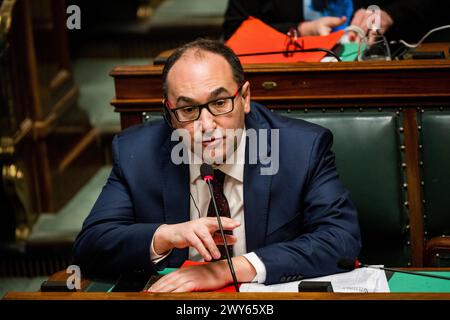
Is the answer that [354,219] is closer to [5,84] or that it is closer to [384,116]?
[384,116]

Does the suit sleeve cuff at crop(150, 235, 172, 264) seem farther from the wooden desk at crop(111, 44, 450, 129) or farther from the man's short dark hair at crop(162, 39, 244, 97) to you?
the wooden desk at crop(111, 44, 450, 129)

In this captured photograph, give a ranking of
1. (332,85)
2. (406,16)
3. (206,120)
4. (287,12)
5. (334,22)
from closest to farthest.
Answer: (206,120)
(332,85)
(334,22)
(406,16)
(287,12)

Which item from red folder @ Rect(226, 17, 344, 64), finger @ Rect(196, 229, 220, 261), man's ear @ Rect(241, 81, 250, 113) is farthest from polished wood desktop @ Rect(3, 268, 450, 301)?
red folder @ Rect(226, 17, 344, 64)

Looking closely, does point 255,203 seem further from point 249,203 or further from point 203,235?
point 203,235

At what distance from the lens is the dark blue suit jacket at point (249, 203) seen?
181 centimetres

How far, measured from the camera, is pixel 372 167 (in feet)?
7.26

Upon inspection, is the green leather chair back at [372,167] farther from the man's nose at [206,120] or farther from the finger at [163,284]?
the finger at [163,284]

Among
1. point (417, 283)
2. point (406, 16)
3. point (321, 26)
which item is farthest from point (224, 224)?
point (406, 16)

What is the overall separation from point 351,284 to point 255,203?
38cm

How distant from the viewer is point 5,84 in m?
3.24
